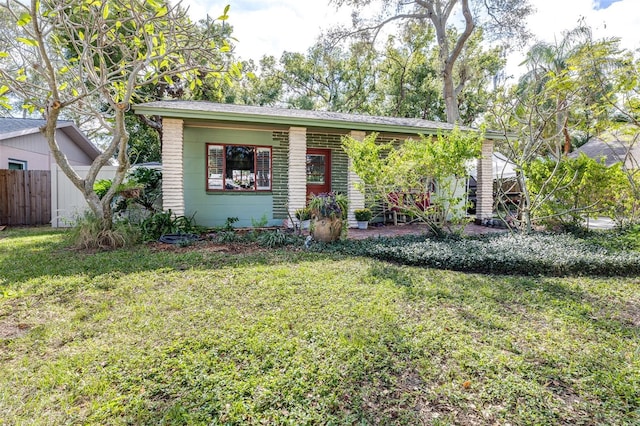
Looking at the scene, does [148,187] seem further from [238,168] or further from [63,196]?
[63,196]

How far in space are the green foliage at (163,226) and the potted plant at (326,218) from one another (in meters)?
2.97

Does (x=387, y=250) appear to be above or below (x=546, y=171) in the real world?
below

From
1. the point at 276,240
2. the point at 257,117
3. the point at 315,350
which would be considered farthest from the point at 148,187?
the point at 315,350

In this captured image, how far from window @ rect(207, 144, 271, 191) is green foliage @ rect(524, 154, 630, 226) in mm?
6655

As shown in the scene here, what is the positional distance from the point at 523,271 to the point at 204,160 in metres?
7.52

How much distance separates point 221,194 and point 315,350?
22.5ft

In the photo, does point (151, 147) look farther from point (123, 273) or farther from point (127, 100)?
point (123, 273)

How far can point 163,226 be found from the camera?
271 inches

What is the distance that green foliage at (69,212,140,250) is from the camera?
5619 mm

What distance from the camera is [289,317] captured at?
2920mm

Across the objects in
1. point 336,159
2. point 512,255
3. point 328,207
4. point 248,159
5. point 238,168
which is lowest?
point 512,255

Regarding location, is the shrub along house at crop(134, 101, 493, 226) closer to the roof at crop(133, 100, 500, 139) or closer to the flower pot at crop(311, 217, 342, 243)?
the roof at crop(133, 100, 500, 139)

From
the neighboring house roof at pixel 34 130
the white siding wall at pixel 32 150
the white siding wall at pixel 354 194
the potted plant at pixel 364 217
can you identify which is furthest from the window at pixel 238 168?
the white siding wall at pixel 32 150

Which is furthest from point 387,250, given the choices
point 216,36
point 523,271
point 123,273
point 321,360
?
point 216,36
